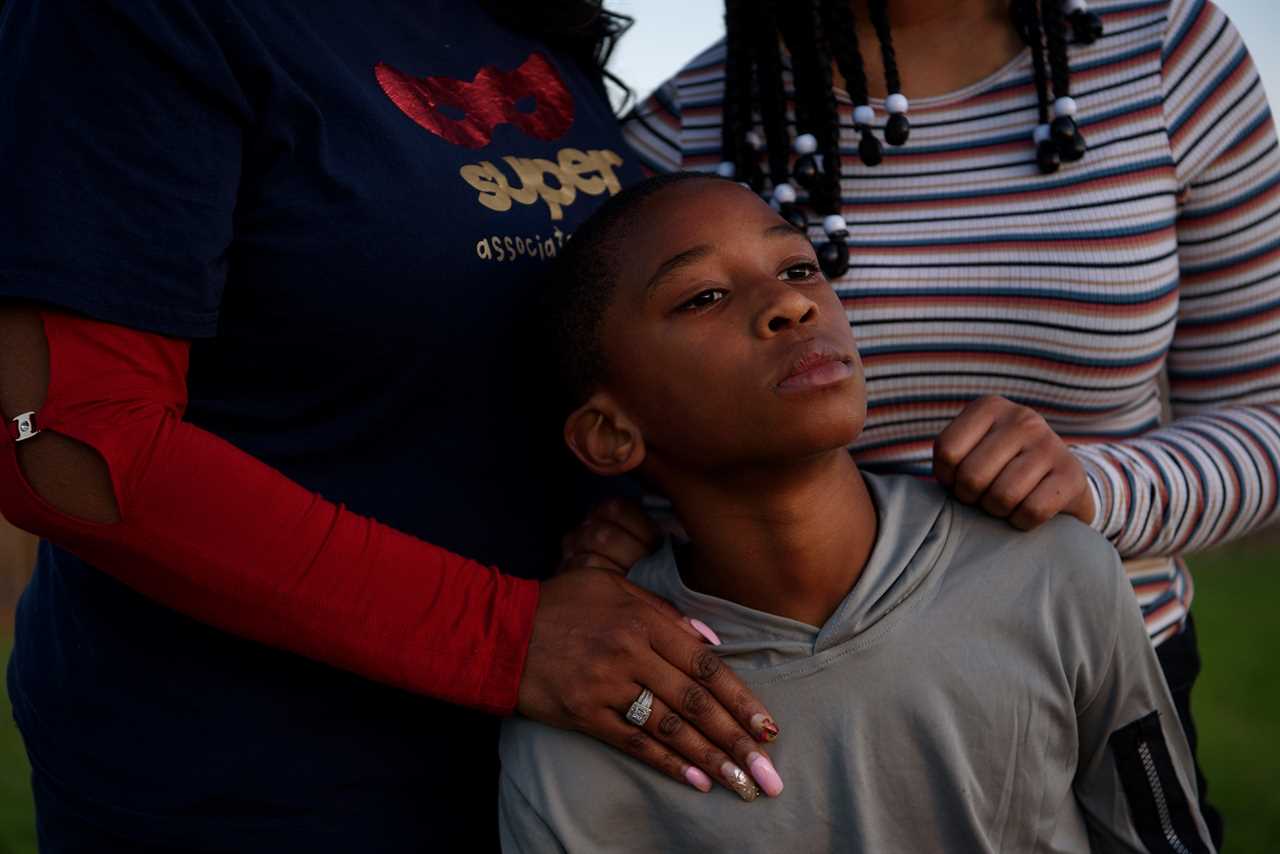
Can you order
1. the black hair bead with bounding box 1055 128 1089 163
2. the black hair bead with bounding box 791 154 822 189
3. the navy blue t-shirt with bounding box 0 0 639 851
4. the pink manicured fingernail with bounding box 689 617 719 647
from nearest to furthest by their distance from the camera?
1. the navy blue t-shirt with bounding box 0 0 639 851
2. the pink manicured fingernail with bounding box 689 617 719 647
3. the black hair bead with bounding box 1055 128 1089 163
4. the black hair bead with bounding box 791 154 822 189

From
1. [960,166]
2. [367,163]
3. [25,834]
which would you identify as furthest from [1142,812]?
[25,834]

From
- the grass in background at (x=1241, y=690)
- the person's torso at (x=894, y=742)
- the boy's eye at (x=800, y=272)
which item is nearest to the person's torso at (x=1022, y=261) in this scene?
the boy's eye at (x=800, y=272)

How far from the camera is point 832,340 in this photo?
62.6 inches

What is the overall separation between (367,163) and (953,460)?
866 millimetres

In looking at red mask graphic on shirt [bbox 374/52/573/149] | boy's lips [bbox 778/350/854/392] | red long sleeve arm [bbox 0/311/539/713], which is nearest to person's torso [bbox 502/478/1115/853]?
red long sleeve arm [bbox 0/311/539/713]

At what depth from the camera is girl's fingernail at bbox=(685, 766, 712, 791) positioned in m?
1.51

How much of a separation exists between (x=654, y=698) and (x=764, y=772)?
6.5 inches

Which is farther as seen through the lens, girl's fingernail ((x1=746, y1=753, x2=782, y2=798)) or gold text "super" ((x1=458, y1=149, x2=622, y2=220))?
gold text "super" ((x1=458, y1=149, x2=622, y2=220))

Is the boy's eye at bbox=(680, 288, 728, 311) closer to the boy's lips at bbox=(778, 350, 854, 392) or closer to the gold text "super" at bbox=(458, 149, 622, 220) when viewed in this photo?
the boy's lips at bbox=(778, 350, 854, 392)

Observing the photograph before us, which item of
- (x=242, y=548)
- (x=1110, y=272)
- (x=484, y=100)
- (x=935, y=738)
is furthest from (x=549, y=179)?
(x=935, y=738)

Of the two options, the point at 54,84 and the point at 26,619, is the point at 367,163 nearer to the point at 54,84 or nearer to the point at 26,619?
the point at 54,84

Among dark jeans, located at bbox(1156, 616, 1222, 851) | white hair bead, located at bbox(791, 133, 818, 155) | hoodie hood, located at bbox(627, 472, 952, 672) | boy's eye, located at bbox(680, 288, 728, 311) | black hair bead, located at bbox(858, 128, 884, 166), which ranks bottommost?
dark jeans, located at bbox(1156, 616, 1222, 851)

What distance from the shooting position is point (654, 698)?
59.3 inches

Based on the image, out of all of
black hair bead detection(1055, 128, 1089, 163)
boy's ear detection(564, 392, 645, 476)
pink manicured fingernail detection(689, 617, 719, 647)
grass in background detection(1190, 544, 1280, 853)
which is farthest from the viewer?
grass in background detection(1190, 544, 1280, 853)
